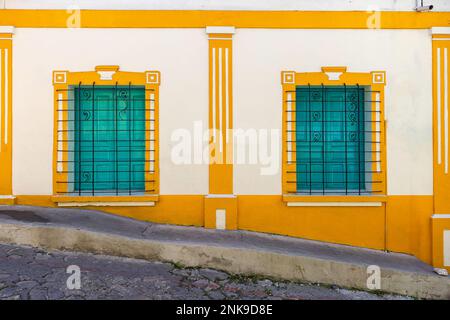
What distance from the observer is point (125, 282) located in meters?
3.77

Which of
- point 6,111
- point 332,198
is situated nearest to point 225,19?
point 332,198

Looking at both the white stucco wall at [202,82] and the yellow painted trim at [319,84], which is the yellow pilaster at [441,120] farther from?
the yellow painted trim at [319,84]

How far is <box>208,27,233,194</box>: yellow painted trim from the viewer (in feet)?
18.2

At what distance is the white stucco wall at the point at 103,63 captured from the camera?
5.52 metres

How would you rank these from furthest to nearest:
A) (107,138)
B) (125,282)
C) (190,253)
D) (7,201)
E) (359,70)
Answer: (107,138)
(359,70)
(7,201)
(190,253)
(125,282)

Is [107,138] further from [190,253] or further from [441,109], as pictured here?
[441,109]

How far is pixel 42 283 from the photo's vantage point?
11.9 feet

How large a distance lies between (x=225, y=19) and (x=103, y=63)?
6.64 feet

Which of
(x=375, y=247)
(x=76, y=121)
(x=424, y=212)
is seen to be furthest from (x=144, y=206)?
(x=424, y=212)

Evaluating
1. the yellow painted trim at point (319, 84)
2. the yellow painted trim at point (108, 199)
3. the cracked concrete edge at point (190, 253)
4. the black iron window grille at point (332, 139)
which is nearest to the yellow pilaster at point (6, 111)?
the yellow painted trim at point (108, 199)

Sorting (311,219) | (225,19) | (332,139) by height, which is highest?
(225,19)

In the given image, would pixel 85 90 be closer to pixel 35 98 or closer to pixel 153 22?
pixel 35 98

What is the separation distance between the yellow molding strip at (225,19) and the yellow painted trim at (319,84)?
2.46ft

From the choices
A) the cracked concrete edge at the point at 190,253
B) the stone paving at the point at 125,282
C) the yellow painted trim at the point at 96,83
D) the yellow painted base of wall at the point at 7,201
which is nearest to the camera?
the stone paving at the point at 125,282
